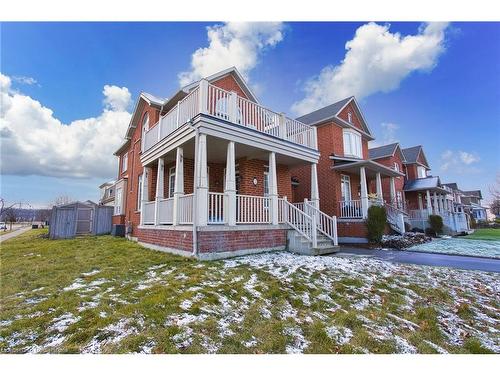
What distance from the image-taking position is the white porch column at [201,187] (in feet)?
22.6

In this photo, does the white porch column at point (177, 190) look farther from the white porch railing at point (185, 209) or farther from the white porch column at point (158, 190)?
the white porch column at point (158, 190)

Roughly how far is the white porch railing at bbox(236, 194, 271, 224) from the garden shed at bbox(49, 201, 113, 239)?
1169cm

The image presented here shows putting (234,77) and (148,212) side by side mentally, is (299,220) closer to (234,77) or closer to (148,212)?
(148,212)

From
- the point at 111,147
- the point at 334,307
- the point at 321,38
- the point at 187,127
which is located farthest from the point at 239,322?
the point at 111,147

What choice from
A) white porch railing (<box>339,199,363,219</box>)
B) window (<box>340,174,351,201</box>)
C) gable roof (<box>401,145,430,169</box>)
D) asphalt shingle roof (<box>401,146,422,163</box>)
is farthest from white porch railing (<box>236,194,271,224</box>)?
asphalt shingle roof (<box>401,146,422,163</box>)

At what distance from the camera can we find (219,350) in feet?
8.66

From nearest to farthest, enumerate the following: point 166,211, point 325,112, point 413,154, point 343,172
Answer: point 166,211 → point 343,172 → point 325,112 → point 413,154

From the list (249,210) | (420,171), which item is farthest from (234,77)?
(420,171)

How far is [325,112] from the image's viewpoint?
635 inches

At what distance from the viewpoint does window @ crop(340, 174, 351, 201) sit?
14562 mm

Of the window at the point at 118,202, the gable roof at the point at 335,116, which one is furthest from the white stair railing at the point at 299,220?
the window at the point at 118,202

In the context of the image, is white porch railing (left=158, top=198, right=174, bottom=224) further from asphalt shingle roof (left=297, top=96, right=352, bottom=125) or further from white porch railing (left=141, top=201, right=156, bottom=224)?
asphalt shingle roof (left=297, top=96, right=352, bottom=125)

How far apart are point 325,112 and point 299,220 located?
9.56 m

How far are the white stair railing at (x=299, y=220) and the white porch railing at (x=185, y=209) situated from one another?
3552mm
